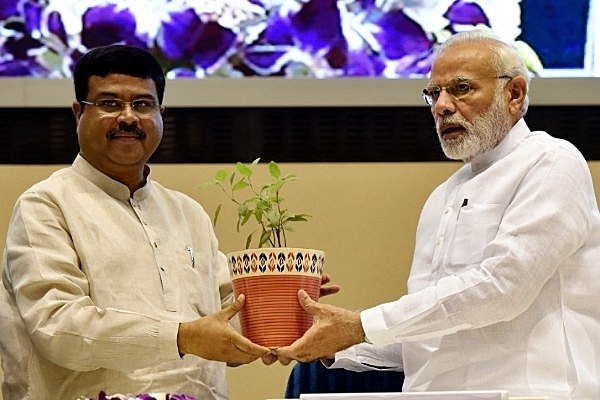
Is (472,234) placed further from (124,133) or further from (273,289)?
(124,133)

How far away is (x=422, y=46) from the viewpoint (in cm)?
518

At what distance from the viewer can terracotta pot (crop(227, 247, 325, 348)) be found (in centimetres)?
329

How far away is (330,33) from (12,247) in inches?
83.3

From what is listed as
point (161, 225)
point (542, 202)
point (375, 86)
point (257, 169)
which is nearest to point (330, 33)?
point (375, 86)

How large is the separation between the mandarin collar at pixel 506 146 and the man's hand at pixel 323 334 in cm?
72

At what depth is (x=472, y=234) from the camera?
3.55 metres

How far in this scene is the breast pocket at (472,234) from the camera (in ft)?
11.5

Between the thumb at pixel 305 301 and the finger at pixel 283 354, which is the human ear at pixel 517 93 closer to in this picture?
the thumb at pixel 305 301

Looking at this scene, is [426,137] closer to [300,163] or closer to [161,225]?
[300,163]

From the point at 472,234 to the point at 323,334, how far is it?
570mm

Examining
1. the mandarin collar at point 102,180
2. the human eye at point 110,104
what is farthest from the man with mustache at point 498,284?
the human eye at point 110,104

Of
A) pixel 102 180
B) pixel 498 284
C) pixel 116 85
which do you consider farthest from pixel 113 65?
pixel 498 284

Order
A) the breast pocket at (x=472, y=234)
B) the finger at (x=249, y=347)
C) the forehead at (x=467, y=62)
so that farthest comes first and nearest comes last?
the forehead at (x=467, y=62) → the breast pocket at (x=472, y=234) → the finger at (x=249, y=347)

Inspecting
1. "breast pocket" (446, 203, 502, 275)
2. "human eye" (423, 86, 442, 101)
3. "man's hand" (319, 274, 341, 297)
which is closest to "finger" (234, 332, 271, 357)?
"man's hand" (319, 274, 341, 297)
